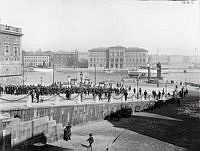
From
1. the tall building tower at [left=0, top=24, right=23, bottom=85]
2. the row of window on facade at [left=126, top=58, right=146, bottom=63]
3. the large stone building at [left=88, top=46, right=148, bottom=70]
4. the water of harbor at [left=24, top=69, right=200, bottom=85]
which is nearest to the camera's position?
the tall building tower at [left=0, top=24, right=23, bottom=85]

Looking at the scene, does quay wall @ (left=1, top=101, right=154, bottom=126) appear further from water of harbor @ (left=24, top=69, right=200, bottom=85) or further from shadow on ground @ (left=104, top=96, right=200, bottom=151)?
water of harbor @ (left=24, top=69, right=200, bottom=85)

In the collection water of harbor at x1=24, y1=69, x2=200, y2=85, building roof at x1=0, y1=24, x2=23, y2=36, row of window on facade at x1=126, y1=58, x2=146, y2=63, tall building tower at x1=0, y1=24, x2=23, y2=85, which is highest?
row of window on facade at x1=126, y1=58, x2=146, y2=63

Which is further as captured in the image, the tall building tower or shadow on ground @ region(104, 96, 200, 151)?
the tall building tower

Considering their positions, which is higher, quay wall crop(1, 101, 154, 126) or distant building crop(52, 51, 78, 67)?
distant building crop(52, 51, 78, 67)

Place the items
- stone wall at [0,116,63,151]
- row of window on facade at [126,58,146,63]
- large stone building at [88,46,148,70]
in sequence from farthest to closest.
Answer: row of window on facade at [126,58,146,63]
large stone building at [88,46,148,70]
stone wall at [0,116,63,151]

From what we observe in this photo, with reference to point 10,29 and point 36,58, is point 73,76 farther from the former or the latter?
point 36,58

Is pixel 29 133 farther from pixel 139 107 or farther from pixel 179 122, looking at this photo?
pixel 139 107

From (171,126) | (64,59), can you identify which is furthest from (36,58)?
(171,126)

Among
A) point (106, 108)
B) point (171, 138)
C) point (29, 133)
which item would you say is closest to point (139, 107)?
point (106, 108)

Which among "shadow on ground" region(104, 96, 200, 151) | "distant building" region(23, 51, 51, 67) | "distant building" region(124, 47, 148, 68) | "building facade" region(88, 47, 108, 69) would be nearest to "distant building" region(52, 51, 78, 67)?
"distant building" region(23, 51, 51, 67)
